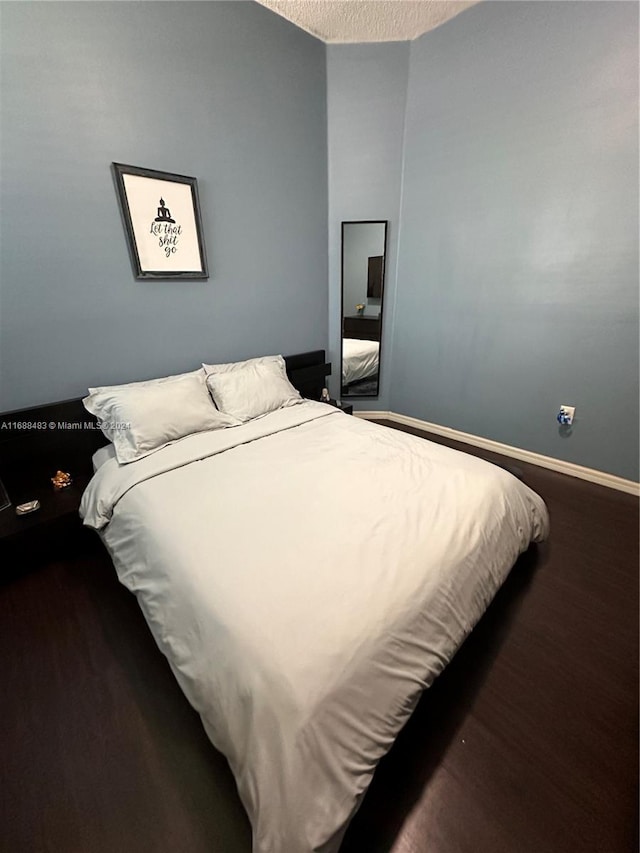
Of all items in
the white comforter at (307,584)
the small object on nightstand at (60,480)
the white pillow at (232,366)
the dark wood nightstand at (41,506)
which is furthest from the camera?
the white pillow at (232,366)

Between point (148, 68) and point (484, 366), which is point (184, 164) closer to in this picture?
point (148, 68)

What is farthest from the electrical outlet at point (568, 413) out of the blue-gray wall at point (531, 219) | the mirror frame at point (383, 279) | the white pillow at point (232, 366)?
the white pillow at point (232, 366)

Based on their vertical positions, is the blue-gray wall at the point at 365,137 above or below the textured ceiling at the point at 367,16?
below

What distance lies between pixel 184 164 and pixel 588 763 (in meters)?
3.24

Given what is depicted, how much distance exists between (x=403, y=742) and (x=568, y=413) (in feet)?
7.58

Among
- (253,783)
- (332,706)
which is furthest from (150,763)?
(332,706)

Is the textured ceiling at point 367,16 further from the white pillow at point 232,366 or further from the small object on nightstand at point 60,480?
the small object on nightstand at point 60,480

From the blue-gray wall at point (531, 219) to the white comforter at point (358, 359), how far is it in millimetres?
556

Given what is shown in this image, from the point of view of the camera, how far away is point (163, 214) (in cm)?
203

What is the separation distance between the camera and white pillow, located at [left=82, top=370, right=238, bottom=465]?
1.73 m

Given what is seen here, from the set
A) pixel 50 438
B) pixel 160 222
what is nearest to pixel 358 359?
pixel 160 222

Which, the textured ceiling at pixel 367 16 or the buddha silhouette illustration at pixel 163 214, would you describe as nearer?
the buddha silhouette illustration at pixel 163 214

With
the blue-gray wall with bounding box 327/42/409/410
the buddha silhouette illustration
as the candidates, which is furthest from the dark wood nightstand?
the blue-gray wall with bounding box 327/42/409/410

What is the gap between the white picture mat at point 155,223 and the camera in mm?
1933
